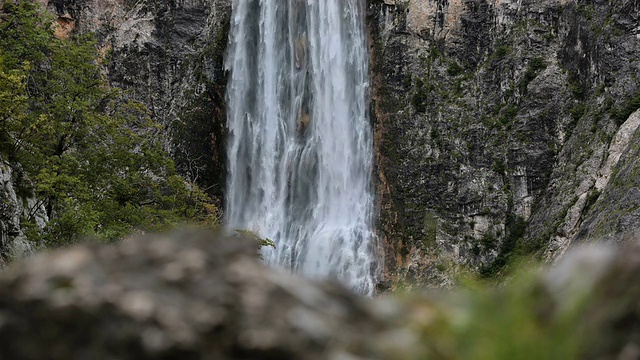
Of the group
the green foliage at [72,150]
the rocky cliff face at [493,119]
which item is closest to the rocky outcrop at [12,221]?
the green foliage at [72,150]

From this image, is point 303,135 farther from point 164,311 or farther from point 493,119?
point 164,311

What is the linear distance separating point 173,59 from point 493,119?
24.1m

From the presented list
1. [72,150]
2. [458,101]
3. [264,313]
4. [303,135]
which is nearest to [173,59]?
[303,135]

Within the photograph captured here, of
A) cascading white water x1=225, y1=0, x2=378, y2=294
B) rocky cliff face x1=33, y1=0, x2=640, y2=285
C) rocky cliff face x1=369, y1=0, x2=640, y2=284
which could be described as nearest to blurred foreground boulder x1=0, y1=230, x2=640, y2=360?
rocky cliff face x1=369, y1=0, x2=640, y2=284

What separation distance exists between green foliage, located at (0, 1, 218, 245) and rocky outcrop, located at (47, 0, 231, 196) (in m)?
30.9

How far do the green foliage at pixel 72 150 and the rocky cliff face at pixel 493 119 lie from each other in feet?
101

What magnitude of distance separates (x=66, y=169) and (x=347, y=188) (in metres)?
33.6

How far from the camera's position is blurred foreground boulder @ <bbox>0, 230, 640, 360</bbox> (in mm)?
2584

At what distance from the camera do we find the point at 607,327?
2652 millimetres

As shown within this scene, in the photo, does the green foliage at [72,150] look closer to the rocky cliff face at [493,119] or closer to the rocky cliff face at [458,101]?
the rocky cliff face at [458,101]

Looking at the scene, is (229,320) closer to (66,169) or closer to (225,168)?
(66,169)

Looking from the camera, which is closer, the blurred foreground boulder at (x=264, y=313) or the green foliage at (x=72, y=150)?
the blurred foreground boulder at (x=264, y=313)

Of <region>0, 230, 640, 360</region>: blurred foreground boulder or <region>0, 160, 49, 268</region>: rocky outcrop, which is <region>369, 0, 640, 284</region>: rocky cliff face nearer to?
<region>0, 160, 49, 268</region>: rocky outcrop

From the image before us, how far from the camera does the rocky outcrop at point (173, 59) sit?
55.7 meters
